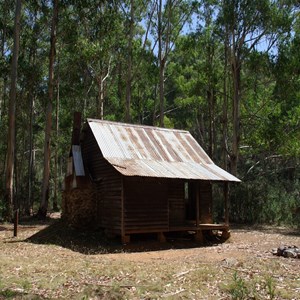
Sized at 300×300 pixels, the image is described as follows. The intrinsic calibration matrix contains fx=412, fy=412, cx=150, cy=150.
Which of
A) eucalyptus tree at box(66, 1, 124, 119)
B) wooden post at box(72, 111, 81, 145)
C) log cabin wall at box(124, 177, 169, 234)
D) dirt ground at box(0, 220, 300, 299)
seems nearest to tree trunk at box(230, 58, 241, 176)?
eucalyptus tree at box(66, 1, 124, 119)

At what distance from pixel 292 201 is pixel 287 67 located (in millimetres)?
8308

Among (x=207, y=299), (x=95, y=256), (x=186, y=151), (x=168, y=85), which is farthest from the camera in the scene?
(x=168, y=85)

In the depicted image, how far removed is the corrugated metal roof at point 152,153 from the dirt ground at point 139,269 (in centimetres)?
→ 264

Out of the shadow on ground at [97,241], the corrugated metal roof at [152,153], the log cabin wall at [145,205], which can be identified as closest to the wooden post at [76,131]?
the corrugated metal roof at [152,153]

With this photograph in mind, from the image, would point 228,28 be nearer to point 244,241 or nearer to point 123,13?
point 123,13

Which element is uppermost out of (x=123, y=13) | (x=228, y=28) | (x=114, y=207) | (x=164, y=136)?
(x=123, y=13)

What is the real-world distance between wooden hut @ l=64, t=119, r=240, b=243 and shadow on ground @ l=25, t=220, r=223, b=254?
0.40 metres

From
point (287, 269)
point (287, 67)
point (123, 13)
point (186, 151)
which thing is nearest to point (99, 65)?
point (123, 13)

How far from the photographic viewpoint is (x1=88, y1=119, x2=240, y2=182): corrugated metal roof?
14758 mm

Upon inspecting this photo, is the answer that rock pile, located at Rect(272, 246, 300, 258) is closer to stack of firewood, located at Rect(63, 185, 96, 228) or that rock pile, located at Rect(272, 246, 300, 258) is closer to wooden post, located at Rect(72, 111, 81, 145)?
stack of firewood, located at Rect(63, 185, 96, 228)

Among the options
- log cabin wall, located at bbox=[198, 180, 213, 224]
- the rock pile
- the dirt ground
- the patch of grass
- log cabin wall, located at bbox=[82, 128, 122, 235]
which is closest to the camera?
the patch of grass

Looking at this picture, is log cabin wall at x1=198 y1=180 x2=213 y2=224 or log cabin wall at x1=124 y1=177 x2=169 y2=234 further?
log cabin wall at x1=198 y1=180 x2=213 y2=224

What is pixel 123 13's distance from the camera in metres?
30.2

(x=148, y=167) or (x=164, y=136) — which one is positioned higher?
(x=164, y=136)
